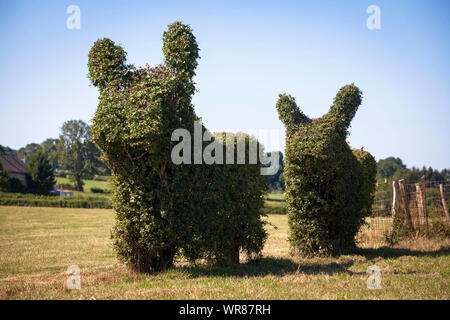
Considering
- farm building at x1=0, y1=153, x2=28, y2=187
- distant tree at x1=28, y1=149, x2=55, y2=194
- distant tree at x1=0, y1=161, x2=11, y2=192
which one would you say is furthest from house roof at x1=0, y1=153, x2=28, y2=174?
distant tree at x1=0, y1=161, x2=11, y2=192

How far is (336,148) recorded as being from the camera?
10211 mm

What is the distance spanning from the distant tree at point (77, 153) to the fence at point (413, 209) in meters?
57.3

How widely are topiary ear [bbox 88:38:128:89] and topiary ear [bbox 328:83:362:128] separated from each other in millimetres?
6651

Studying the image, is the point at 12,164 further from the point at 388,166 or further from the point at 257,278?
the point at 388,166

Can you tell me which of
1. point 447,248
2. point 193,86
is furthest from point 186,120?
point 447,248

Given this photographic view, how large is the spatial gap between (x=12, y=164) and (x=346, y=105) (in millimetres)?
67205

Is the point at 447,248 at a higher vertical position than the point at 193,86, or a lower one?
lower

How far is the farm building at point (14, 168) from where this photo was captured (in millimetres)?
59656

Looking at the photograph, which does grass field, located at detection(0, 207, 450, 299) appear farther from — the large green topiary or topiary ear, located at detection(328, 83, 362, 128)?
topiary ear, located at detection(328, 83, 362, 128)

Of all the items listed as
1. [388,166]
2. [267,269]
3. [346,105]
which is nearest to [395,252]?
[346,105]

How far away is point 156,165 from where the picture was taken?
7.16 m

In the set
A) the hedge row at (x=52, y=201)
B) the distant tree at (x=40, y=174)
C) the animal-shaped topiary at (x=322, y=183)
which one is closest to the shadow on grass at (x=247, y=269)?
the animal-shaped topiary at (x=322, y=183)
